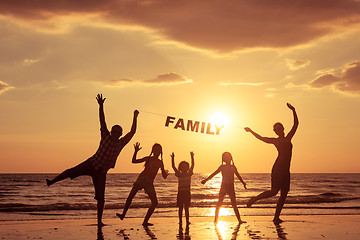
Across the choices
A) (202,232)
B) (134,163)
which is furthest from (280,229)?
(134,163)

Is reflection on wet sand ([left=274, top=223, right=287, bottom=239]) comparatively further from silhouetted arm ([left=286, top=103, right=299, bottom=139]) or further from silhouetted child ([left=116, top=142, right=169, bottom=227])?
silhouetted child ([left=116, top=142, right=169, bottom=227])

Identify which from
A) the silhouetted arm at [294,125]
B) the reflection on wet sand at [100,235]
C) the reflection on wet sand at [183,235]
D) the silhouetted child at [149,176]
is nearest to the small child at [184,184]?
the silhouetted child at [149,176]

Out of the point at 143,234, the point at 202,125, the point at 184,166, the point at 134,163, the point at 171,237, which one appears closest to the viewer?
the point at 171,237

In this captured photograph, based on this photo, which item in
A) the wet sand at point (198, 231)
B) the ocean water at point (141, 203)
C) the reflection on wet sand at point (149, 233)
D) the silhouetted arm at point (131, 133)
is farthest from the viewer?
the ocean water at point (141, 203)

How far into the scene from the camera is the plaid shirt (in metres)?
10.9

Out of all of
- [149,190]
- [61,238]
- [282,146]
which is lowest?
[61,238]

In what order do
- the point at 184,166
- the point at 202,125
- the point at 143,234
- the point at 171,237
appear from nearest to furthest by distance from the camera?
the point at 171,237 < the point at 143,234 < the point at 184,166 < the point at 202,125

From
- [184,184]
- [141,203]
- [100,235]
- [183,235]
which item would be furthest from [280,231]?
[141,203]

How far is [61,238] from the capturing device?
32.5 ft

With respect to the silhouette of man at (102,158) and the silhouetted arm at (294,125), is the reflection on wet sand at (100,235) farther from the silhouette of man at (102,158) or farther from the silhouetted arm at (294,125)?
the silhouetted arm at (294,125)

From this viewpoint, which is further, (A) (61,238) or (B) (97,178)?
(B) (97,178)

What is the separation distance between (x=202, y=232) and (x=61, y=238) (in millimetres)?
3182

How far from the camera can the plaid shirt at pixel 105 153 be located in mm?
10891

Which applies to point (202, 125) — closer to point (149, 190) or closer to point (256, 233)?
point (149, 190)
